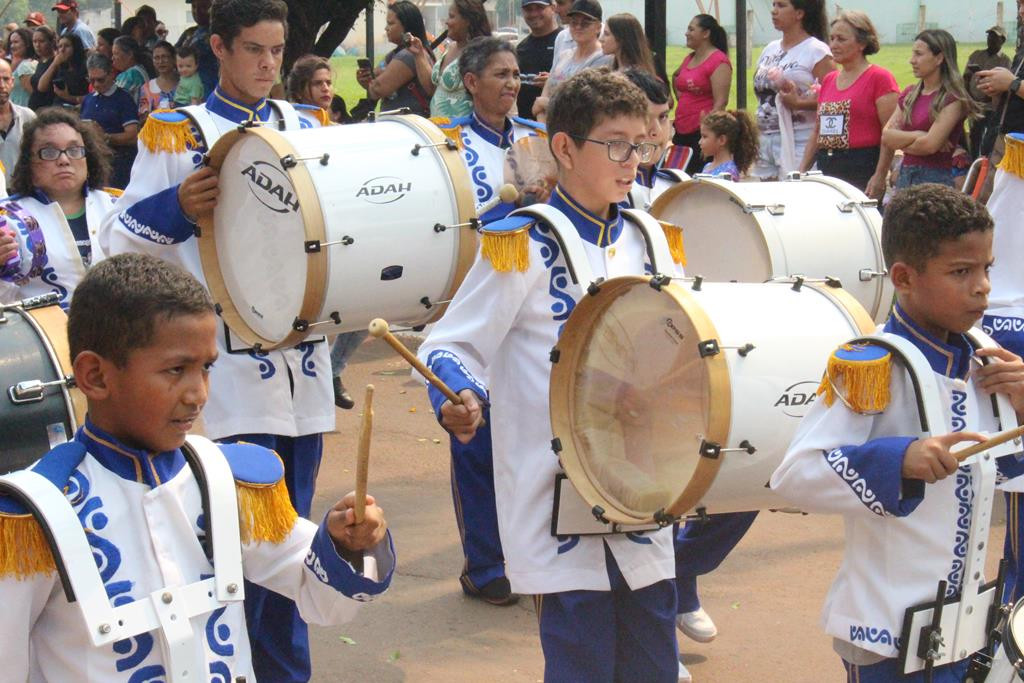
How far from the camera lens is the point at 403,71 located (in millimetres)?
9984

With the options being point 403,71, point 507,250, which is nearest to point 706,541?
point 507,250

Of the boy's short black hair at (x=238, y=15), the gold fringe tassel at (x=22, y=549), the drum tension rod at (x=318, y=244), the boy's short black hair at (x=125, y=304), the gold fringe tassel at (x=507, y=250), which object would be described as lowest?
the gold fringe tassel at (x=22, y=549)

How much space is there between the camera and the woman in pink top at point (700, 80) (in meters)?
8.80

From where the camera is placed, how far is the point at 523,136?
547 centimetres

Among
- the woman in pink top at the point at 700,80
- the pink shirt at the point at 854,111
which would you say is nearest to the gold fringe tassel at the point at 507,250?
the pink shirt at the point at 854,111

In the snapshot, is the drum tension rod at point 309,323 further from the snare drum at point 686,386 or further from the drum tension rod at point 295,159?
the snare drum at point 686,386

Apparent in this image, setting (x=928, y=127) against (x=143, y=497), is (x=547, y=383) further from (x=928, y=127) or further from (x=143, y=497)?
(x=928, y=127)

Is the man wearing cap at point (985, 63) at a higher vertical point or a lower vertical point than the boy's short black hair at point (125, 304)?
lower

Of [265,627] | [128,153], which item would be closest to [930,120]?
[265,627]

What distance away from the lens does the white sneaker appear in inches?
183

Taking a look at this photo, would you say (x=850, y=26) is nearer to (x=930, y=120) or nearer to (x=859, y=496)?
(x=930, y=120)

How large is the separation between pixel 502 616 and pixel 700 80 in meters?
4.75

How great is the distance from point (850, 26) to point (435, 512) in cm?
370

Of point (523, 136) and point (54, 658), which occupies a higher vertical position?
point (523, 136)
